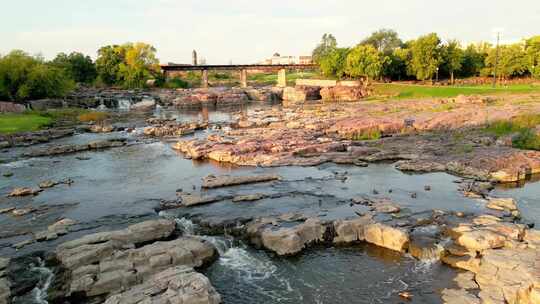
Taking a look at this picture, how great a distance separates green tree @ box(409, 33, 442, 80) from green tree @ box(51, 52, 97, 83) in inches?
3236

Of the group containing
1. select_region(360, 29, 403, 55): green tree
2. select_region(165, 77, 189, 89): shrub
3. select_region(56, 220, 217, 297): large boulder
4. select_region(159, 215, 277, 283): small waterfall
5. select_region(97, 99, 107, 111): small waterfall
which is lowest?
select_region(159, 215, 277, 283): small waterfall

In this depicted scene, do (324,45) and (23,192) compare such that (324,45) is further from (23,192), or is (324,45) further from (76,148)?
(23,192)

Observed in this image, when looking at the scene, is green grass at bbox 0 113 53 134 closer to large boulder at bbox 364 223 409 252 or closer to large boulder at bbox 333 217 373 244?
large boulder at bbox 333 217 373 244

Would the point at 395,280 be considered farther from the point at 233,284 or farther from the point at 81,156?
the point at 81,156

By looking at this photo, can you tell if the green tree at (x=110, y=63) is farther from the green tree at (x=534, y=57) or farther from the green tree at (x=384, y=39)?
the green tree at (x=534, y=57)

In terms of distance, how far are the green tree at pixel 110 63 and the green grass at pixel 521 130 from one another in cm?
9445

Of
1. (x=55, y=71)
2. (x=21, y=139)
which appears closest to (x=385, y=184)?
(x=21, y=139)

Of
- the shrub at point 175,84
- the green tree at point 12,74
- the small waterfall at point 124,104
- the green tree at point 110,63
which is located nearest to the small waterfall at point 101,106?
the small waterfall at point 124,104

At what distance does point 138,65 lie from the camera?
375 ft

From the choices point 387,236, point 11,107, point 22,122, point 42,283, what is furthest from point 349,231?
point 11,107

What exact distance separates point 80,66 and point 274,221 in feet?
358

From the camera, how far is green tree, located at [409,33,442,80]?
318 ft

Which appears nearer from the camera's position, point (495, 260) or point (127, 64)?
point (495, 260)

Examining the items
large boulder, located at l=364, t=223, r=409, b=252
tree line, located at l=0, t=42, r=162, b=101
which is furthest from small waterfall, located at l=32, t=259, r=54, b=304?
tree line, located at l=0, t=42, r=162, b=101
